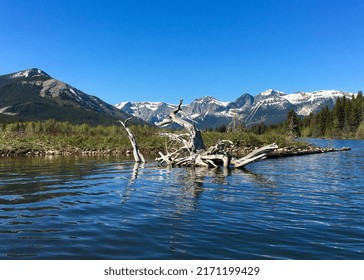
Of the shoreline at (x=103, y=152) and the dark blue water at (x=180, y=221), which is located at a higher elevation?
the shoreline at (x=103, y=152)

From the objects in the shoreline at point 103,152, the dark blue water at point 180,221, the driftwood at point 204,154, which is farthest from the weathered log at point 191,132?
the shoreline at point 103,152

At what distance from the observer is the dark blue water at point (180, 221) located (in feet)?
24.4

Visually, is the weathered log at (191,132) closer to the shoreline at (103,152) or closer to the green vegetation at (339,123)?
the shoreline at (103,152)

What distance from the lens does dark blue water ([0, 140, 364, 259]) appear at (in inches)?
293

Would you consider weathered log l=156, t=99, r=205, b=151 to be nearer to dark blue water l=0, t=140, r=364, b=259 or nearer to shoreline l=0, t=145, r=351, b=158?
dark blue water l=0, t=140, r=364, b=259

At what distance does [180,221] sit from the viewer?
33.0 feet

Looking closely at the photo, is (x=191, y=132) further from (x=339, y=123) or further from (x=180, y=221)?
(x=339, y=123)

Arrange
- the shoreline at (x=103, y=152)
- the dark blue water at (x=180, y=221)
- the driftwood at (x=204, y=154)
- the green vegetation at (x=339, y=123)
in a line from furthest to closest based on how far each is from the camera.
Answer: the green vegetation at (x=339, y=123)
the shoreline at (x=103, y=152)
the driftwood at (x=204, y=154)
the dark blue water at (x=180, y=221)

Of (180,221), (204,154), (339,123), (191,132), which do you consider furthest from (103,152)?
(339,123)

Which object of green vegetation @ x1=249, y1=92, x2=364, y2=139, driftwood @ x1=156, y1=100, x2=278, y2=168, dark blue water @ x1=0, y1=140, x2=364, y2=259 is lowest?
dark blue water @ x1=0, y1=140, x2=364, y2=259

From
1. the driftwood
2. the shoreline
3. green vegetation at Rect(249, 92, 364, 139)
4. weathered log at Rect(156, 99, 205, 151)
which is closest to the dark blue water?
the driftwood

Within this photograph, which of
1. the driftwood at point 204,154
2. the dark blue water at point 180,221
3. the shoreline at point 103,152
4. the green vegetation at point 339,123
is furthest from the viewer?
the green vegetation at point 339,123

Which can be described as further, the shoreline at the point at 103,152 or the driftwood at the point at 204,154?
the shoreline at the point at 103,152
